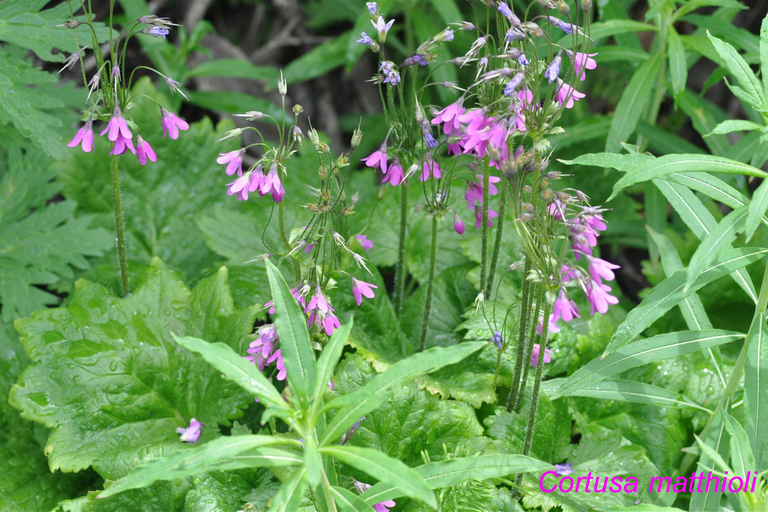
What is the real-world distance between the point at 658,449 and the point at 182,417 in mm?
2020

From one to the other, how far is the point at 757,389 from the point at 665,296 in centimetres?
45

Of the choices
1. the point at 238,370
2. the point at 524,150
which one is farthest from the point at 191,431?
the point at 524,150

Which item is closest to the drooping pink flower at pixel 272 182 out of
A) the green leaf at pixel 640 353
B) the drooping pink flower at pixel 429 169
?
the drooping pink flower at pixel 429 169

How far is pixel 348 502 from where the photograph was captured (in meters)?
1.83

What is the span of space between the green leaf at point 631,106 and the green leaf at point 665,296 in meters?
1.16

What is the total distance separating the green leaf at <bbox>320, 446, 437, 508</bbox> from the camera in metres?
1.50

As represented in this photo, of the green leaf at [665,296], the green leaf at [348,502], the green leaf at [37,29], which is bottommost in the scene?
the green leaf at [348,502]

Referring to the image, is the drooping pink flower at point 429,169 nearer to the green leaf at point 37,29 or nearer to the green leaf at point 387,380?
the green leaf at point 387,380

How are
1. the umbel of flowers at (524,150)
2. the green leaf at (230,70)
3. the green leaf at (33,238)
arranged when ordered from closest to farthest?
1. the umbel of flowers at (524,150)
2. the green leaf at (33,238)
3. the green leaf at (230,70)

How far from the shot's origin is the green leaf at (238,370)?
171 centimetres

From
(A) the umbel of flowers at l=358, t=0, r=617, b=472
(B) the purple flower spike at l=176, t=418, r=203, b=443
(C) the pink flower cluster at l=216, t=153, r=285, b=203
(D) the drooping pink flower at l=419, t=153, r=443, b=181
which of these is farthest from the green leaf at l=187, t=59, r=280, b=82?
(B) the purple flower spike at l=176, t=418, r=203, b=443

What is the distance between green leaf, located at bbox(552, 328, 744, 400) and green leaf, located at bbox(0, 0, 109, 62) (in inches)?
93.8

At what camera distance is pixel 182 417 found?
9.27 feet

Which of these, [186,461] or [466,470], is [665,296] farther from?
[186,461]
